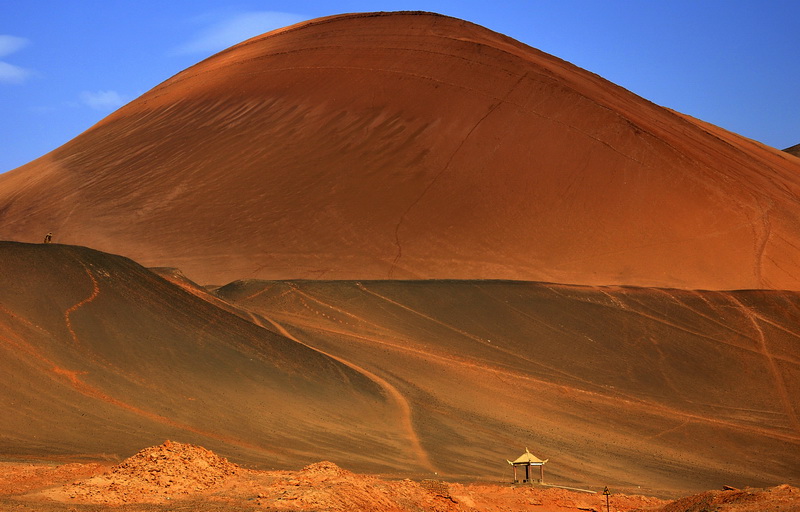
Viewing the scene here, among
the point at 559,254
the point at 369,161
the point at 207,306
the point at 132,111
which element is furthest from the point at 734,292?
the point at 132,111

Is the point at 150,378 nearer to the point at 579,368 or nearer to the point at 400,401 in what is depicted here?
the point at 400,401

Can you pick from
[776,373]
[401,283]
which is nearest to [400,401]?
[401,283]

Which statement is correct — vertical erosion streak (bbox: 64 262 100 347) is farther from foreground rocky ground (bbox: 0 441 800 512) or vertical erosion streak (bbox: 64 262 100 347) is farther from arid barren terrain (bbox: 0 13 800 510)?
foreground rocky ground (bbox: 0 441 800 512)

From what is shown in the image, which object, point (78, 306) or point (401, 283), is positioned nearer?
point (78, 306)

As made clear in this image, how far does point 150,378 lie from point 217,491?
7685mm

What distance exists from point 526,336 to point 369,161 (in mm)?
12156

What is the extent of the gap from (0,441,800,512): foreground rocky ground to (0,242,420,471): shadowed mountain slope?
104 inches

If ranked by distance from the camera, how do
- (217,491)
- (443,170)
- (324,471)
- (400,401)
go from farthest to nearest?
(443,170) → (400,401) → (324,471) → (217,491)

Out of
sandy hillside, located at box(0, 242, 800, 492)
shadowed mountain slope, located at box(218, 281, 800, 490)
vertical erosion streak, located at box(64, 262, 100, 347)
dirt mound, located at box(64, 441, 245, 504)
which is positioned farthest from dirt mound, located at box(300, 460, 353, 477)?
vertical erosion streak, located at box(64, 262, 100, 347)

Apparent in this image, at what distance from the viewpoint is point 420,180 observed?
3709 centimetres

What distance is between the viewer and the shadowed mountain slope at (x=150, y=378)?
17109 millimetres

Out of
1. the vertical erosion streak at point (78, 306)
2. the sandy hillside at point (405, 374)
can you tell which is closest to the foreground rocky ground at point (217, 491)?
the sandy hillside at point (405, 374)

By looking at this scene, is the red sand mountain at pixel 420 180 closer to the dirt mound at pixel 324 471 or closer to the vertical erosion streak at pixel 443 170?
the vertical erosion streak at pixel 443 170

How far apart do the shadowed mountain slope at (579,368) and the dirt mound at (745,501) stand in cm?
580
